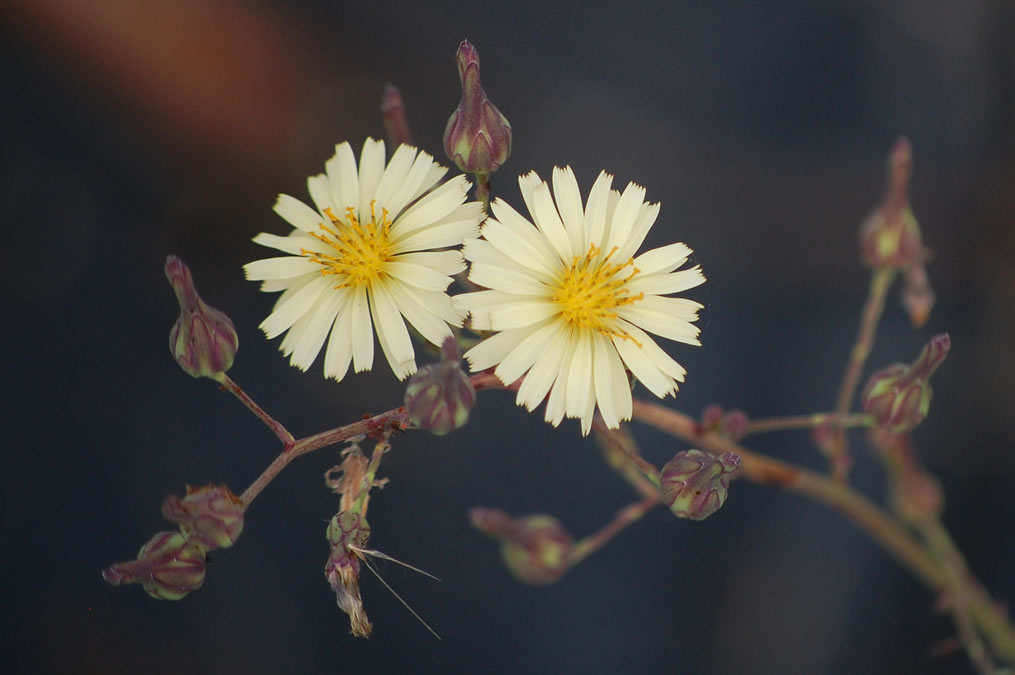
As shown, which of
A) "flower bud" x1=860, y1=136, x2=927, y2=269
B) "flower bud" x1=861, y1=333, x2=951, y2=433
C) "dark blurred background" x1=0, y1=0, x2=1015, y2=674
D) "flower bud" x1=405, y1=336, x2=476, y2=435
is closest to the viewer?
"flower bud" x1=405, y1=336, x2=476, y2=435

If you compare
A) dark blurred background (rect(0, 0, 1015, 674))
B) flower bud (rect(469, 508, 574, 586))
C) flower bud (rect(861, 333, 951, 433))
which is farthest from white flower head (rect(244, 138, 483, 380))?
dark blurred background (rect(0, 0, 1015, 674))

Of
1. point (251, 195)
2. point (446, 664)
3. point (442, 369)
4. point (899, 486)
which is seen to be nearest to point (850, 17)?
point (899, 486)

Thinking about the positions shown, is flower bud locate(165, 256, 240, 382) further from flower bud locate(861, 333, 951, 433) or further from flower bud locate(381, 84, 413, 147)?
flower bud locate(861, 333, 951, 433)

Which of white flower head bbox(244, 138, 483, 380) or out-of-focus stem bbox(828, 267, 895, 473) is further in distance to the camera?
out-of-focus stem bbox(828, 267, 895, 473)

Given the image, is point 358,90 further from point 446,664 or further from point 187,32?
point 446,664

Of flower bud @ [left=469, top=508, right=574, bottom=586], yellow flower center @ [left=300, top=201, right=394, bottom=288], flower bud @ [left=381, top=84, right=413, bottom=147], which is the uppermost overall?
flower bud @ [left=381, top=84, right=413, bottom=147]

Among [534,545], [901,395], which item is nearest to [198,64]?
[534,545]

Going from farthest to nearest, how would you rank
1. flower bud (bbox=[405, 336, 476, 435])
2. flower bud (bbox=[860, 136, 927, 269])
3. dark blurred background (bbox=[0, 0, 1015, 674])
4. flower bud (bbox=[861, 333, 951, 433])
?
dark blurred background (bbox=[0, 0, 1015, 674]) < flower bud (bbox=[860, 136, 927, 269]) < flower bud (bbox=[861, 333, 951, 433]) < flower bud (bbox=[405, 336, 476, 435])

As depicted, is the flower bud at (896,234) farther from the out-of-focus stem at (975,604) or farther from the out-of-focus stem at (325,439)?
the out-of-focus stem at (325,439)
